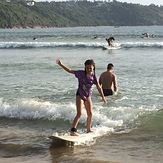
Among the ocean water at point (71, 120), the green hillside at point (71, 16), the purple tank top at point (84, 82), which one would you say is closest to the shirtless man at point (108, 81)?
the ocean water at point (71, 120)

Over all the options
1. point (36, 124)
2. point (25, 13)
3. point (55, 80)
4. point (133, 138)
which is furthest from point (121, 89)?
point (25, 13)

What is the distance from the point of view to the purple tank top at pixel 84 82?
7188 mm

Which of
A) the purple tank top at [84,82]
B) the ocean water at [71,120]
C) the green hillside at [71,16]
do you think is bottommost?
the ocean water at [71,120]

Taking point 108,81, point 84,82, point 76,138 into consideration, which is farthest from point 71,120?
point 108,81

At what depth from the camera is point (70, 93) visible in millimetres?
11969

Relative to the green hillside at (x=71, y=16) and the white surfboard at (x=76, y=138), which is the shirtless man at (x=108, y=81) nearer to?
the white surfboard at (x=76, y=138)

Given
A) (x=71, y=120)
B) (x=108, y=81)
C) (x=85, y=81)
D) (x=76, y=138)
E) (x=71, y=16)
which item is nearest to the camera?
(x=85, y=81)

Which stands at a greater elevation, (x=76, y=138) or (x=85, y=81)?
(x=85, y=81)

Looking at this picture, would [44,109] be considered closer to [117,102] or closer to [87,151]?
[117,102]

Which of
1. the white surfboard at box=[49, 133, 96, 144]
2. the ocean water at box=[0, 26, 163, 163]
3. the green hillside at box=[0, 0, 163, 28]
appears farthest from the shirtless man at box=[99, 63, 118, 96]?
the green hillside at box=[0, 0, 163, 28]

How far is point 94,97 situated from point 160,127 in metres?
3.46

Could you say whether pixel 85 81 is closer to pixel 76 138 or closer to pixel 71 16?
pixel 76 138

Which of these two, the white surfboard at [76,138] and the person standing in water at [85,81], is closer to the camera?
the person standing in water at [85,81]

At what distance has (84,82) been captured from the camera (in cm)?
722
